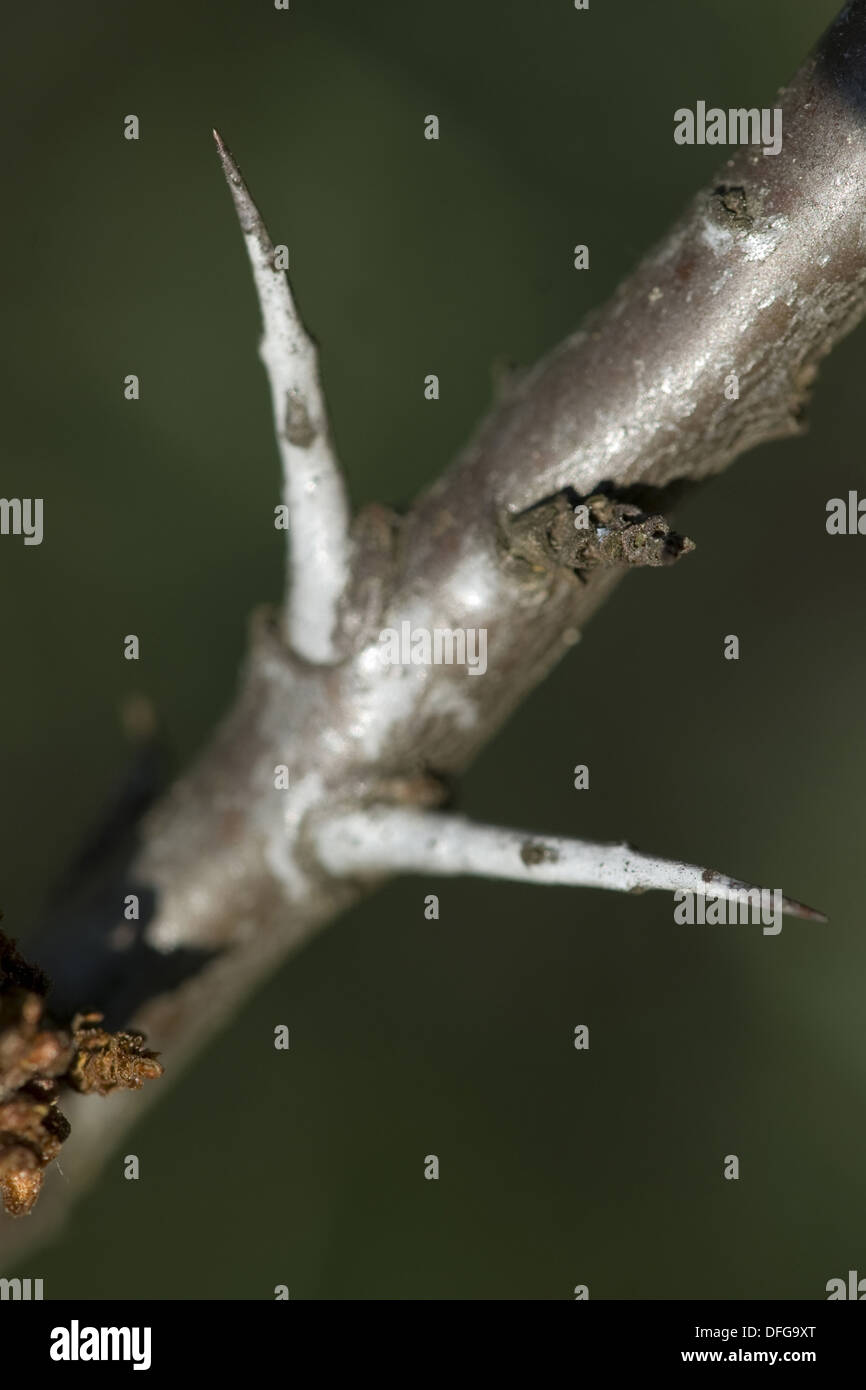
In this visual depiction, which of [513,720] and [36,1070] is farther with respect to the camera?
[513,720]

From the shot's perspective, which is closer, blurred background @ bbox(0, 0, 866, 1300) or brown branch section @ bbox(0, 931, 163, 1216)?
brown branch section @ bbox(0, 931, 163, 1216)

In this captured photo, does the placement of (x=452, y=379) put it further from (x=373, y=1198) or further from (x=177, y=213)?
(x=373, y=1198)

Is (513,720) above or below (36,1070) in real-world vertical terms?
above

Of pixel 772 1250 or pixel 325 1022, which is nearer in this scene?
pixel 772 1250

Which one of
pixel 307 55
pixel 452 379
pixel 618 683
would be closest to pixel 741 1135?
pixel 618 683

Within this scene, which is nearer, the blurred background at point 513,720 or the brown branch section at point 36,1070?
the brown branch section at point 36,1070
